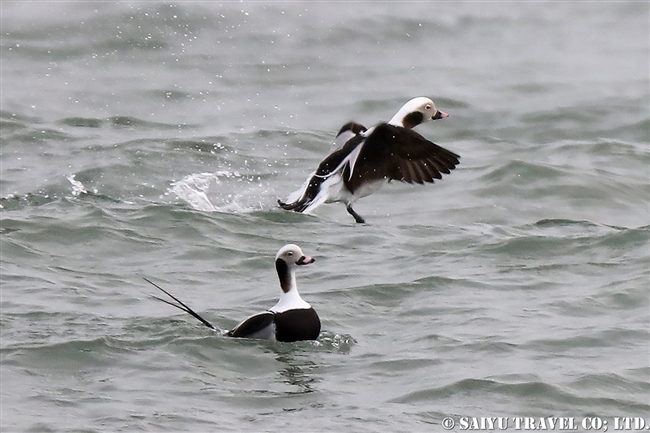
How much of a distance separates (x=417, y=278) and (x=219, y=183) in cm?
312

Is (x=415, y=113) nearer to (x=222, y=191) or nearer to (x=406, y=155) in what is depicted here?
(x=406, y=155)

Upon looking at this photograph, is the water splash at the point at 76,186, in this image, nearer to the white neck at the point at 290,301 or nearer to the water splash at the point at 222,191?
the water splash at the point at 222,191

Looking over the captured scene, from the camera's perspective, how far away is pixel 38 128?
13.8 m

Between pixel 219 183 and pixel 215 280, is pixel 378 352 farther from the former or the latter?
pixel 219 183

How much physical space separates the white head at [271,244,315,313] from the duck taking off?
1271 millimetres

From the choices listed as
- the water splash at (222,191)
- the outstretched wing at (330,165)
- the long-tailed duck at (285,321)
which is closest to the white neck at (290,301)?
the long-tailed duck at (285,321)

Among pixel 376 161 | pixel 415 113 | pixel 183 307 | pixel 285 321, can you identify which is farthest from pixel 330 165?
pixel 285 321

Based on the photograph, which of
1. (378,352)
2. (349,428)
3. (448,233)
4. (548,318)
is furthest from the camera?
(448,233)

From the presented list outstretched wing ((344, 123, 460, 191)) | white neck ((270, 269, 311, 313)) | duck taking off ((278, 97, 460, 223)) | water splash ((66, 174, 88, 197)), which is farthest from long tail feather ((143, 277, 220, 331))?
water splash ((66, 174, 88, 197))

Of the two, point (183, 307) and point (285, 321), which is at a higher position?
point (285, 321)

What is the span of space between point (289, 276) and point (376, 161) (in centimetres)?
161

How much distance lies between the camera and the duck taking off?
9422mm

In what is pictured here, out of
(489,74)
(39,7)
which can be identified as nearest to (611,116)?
(489,74)

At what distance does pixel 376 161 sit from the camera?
9648 mm
